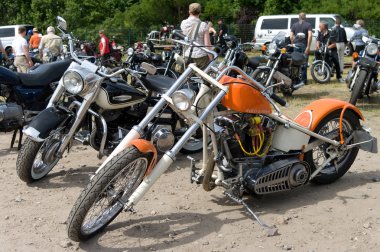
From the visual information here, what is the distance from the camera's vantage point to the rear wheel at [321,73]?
12.3 m

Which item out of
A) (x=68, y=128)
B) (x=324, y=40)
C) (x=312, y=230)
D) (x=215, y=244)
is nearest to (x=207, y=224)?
(x=215, y=244)

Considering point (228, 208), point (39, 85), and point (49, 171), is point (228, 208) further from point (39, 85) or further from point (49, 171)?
point (39, 85)

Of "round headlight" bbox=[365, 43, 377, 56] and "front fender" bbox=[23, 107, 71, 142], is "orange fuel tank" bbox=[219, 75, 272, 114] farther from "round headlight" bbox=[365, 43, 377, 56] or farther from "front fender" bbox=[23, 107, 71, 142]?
"round headlight" bbox=[365, 43, 377, 56]

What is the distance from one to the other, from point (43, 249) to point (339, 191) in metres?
2.67

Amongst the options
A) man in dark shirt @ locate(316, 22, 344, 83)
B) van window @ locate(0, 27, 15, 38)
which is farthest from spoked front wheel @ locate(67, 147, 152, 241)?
van window @ locate(0, 27, 15, 38)

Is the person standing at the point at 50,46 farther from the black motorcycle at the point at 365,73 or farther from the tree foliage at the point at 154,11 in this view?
the tree foliage at the point at 154,11

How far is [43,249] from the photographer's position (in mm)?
3773

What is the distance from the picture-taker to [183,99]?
149 inches

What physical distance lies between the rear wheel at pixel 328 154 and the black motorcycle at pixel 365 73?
3841 millimetres

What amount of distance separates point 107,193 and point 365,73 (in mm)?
6104

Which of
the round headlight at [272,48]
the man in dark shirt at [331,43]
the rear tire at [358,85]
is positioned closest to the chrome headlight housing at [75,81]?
the rear tire at [358,85]

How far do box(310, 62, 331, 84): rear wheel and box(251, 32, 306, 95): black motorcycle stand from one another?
245 centimetres

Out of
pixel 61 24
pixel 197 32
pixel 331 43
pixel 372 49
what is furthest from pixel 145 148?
pixel 331 43

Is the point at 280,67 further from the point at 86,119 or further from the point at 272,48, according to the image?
the point at 86,119
